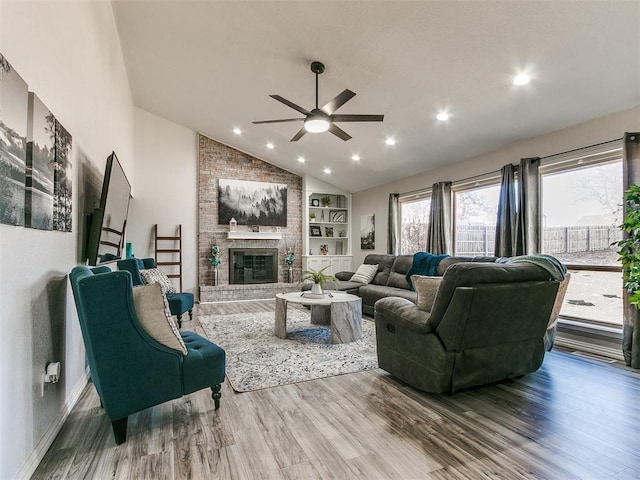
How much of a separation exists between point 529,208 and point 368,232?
3.91 m

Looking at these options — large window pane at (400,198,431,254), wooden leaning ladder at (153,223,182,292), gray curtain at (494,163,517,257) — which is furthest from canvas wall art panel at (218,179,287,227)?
gray curtain at (494,163,517,257)

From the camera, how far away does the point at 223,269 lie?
735 centimetres

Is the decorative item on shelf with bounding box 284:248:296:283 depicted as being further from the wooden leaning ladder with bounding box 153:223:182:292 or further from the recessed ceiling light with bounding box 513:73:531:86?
the recessed ceiling light with bounding box 513:73:531:86

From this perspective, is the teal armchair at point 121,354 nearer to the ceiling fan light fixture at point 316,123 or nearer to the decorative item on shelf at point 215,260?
the ceiling fan light fixture at point 316,123

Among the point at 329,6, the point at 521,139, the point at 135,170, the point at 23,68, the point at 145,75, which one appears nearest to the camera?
the point at 23,68

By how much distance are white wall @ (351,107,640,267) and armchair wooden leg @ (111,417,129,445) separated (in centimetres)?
508

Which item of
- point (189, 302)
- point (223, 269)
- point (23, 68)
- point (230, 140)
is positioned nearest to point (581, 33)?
point (23, 68)

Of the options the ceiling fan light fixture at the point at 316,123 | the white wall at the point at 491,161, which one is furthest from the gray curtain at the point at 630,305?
the ceiling fan light fixture at the point at 316,123

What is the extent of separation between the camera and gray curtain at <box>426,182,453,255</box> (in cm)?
566

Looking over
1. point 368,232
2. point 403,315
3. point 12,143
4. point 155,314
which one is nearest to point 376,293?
point 403,315

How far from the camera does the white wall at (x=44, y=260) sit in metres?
1.49

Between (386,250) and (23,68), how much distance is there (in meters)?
6.37

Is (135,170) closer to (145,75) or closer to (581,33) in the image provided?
(145,75)

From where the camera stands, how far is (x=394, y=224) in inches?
274
